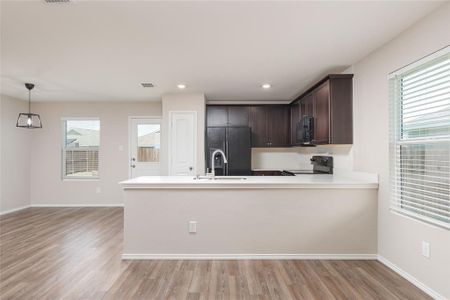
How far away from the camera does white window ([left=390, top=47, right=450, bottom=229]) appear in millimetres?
2266

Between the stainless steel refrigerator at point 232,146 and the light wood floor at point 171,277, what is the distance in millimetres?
2551

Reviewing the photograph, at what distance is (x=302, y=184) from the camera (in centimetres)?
318

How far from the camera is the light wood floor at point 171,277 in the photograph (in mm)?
2395

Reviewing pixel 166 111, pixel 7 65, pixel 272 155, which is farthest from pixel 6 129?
pixel 272 155

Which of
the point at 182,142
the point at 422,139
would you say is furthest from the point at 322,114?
the point at 182,142

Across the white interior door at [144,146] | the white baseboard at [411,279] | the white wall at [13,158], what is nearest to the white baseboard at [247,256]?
the white baseboard at [411,279]

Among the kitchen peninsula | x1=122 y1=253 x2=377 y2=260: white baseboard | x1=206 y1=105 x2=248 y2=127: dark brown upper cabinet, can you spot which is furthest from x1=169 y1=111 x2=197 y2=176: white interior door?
x1=122 y1=253 x2=377 y2=260: white baseboard

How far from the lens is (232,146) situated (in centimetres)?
555

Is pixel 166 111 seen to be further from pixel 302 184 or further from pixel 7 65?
pixel 302 184

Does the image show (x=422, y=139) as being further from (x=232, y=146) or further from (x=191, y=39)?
(x=232, y=146)

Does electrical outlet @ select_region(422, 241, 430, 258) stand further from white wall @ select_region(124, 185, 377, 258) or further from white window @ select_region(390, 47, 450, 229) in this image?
white wall @ select_region(124, 185, 377, 258)

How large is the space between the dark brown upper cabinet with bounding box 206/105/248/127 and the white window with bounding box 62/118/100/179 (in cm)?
268

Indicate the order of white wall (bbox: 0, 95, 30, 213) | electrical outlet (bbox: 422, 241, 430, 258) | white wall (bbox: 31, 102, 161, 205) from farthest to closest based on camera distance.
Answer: white wall (bbox: 31, 102, 161, 205), white wall (bbox: 0, 95, 30, 213), electrical outlet (bbox: 422, 241, 430, 258)

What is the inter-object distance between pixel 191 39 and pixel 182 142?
8.96 feet
